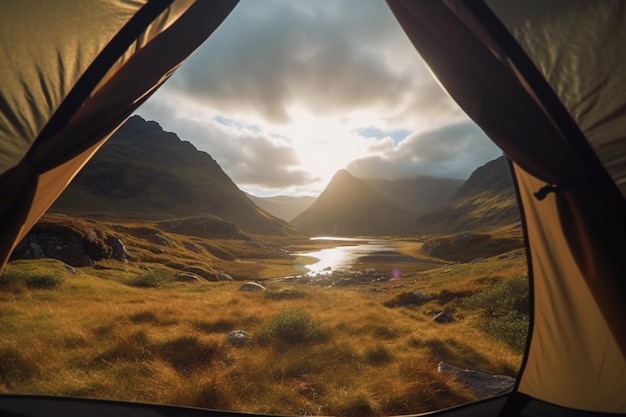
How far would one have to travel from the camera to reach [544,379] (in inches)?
178

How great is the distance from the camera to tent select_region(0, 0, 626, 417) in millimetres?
3330

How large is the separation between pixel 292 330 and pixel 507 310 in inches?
322

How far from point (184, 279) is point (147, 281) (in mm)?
7391

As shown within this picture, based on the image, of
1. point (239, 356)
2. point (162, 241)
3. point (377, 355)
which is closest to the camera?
point (239, 356)

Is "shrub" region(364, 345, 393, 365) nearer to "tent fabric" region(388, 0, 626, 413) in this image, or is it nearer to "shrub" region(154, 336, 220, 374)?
"shrub" region(154, 336, 220, 374)

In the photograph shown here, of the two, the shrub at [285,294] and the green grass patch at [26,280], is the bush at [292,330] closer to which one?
the shrub at [285,294]

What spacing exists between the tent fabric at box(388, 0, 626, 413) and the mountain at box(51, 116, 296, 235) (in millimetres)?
124952

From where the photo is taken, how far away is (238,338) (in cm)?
908

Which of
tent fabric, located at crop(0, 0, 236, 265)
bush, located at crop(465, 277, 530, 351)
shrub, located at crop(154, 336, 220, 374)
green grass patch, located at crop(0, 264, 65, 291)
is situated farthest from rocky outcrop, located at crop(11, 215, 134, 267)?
bush, located at crop(465, 277, 530, 351)

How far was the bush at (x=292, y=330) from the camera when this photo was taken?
369 inches

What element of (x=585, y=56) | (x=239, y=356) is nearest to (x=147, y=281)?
(x=239, y=356)

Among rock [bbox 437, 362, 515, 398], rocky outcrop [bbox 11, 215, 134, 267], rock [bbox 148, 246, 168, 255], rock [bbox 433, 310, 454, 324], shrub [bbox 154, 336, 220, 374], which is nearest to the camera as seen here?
rock [bbox 437, 362, 515, 398]

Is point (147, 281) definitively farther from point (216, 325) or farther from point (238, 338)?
point (238, 338)

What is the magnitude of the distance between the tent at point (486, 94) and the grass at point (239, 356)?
6.81 feet
